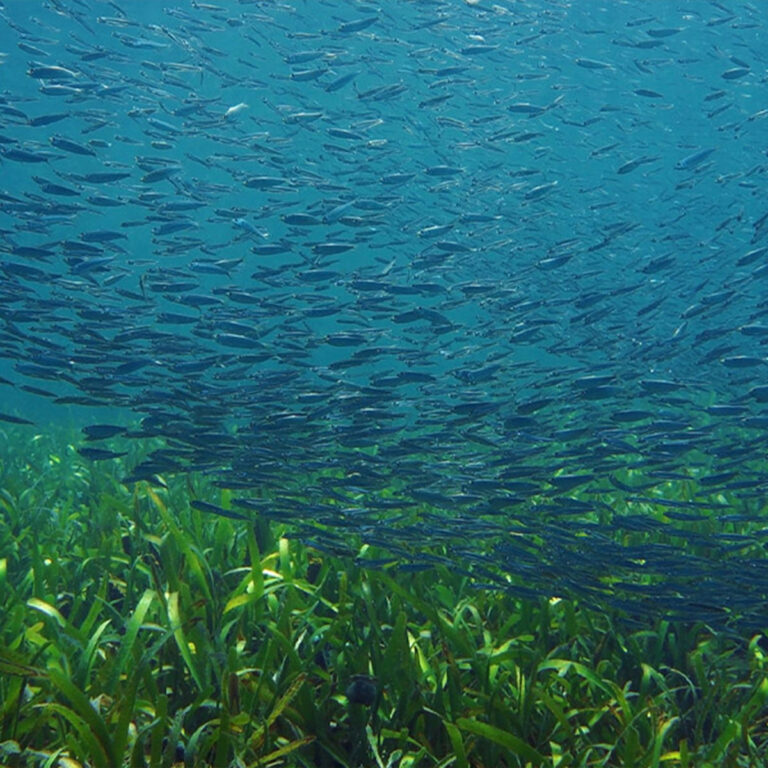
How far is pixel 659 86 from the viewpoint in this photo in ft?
204

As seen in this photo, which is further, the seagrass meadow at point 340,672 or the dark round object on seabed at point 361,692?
the dark round object on seabed at point 361,692

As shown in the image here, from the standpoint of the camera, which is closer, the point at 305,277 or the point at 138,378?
the point at 138,378

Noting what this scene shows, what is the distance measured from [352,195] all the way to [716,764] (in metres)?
6.37

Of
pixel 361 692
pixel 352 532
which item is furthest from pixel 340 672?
pixel 352 532

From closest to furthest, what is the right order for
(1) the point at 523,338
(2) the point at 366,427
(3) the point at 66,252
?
(2) the point at 366,427 < (3) the point at 66,252 < (1) the point at 523,338

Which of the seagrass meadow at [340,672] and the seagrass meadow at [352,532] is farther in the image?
the seagrass meadow at [352,532]

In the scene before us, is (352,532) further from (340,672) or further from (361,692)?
(361,692)

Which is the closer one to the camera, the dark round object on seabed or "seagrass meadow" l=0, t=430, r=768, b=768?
"seagrass meadow" l=0, t=430, r=768, b=768

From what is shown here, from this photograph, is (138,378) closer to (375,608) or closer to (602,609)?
(375,608)

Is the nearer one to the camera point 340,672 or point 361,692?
point 361,692

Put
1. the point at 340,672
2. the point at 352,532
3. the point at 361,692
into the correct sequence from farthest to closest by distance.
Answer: the point at 352,532
the point at 340,672
the point at 361,692

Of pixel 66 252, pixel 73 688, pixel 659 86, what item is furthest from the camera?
pixel 659 86

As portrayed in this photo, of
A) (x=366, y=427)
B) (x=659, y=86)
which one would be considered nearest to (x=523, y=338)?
(x=366, y=427)

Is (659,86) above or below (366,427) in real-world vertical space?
above
